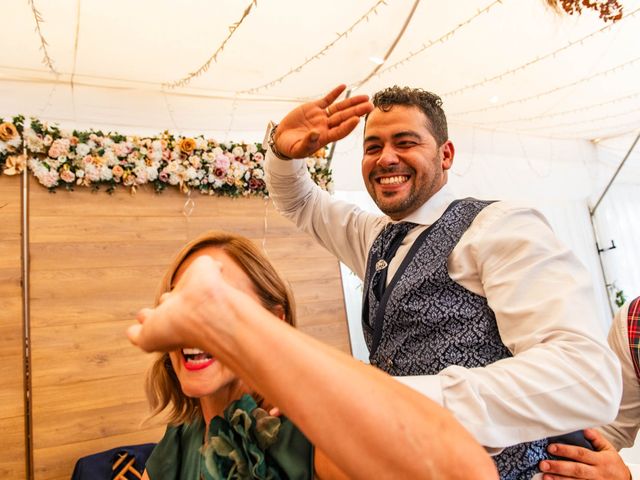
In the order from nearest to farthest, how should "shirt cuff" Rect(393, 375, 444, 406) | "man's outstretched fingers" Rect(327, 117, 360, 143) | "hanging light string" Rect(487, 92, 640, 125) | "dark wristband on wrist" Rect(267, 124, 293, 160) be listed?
"shirt cuff" Rect(393, 375, 444, 406)
"man's outstretched fingers" Rect(327, 117, 360, 143)
"dark wristband on wrist" Rect(267, 124, 293, 160)
"hanging light string" Rect(487, 92, 640, 125)

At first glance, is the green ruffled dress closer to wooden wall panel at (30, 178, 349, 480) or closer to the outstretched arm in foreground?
the outstretched arm in foreground

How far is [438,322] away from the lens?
3.87ft

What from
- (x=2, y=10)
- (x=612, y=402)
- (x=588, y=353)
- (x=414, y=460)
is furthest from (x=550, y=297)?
(x=2, y=10)

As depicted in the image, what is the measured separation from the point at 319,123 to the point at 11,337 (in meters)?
2.48

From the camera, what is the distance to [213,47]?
2.60 meters

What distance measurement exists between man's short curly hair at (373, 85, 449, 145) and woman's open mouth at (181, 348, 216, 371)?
3.09 ft

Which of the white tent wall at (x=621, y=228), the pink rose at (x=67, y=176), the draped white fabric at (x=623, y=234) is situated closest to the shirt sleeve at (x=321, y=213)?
the pink rose at (x=67, y=176)

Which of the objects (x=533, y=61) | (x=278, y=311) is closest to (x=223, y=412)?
(x=278, y=311)

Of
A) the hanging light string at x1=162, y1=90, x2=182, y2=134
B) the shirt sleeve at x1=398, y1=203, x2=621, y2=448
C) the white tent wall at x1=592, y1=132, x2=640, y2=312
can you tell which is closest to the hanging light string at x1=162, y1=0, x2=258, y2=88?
the hanging light string at x1=162, y1=90, x2=182, y2=134

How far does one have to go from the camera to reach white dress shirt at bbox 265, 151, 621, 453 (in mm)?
854

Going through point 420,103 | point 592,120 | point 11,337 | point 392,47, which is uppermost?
point 392,47

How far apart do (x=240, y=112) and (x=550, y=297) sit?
2.84 metres

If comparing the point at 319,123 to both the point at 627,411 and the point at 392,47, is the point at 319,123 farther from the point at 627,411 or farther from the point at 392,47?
the point at 392,47

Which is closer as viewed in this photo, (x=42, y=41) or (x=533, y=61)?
(x=42, y=41)
